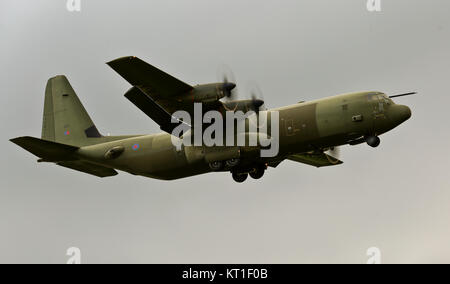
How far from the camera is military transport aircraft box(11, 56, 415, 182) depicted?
1217 inches

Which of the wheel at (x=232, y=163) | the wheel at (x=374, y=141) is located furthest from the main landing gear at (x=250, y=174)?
the wheel at (x=374, y=141)

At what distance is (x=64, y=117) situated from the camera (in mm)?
38969

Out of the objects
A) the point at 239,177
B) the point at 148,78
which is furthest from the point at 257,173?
the point at 148,78

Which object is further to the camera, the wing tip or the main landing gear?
the main landing gear

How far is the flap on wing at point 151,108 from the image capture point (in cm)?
3203

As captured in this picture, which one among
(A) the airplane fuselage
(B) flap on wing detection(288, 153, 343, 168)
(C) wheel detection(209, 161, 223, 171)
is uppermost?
(B) flap on wing detection(288, 153, 343, 168)

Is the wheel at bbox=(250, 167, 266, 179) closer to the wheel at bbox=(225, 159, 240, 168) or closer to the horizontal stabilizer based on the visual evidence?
the wheel at bbox=(225, 159, 240, 168)

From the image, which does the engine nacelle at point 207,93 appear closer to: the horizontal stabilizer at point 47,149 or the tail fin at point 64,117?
the horizontal stabilizer at point 47,149

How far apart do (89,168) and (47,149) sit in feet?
10.6

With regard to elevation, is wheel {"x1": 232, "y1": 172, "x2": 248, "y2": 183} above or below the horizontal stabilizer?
below

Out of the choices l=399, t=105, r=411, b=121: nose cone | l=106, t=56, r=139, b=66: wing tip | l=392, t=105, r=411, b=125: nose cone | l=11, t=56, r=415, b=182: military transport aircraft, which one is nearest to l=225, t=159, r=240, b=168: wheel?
l=11, t=56, r=415, b=182: military transport aircraft

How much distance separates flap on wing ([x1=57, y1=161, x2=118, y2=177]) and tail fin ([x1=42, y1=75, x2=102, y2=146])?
1408mm

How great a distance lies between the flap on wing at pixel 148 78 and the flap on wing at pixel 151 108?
1026mm

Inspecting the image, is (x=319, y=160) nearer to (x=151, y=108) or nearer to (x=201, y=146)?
(x=201, y=146)
